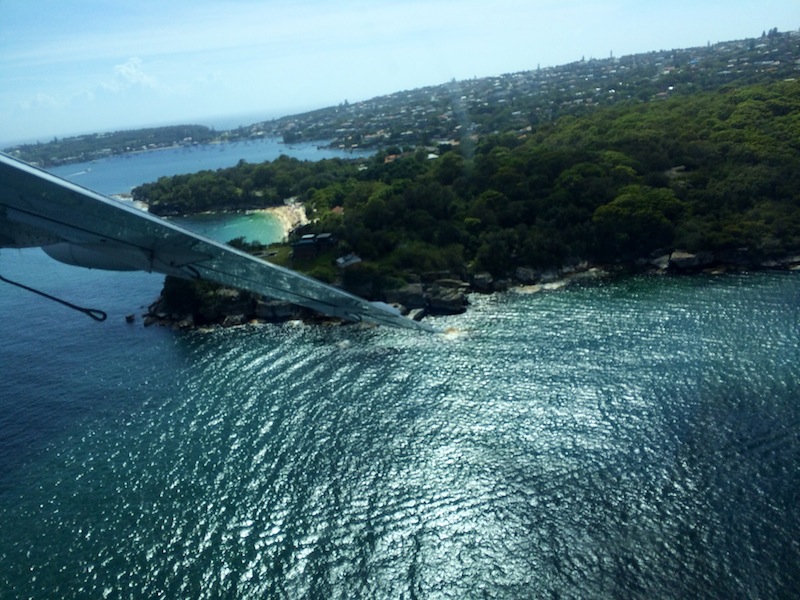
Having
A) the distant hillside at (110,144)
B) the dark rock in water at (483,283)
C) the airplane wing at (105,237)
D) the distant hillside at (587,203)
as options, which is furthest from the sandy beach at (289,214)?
the distant hillside at (110,144)

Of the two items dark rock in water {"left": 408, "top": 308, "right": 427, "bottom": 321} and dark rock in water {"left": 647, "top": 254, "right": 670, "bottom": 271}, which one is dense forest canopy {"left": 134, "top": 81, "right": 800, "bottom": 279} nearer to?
dark rock in water {"left": 647, "top": 254, "right": 670, "bottom": 271}

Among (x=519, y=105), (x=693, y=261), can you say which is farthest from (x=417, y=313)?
(x=519, y=105)

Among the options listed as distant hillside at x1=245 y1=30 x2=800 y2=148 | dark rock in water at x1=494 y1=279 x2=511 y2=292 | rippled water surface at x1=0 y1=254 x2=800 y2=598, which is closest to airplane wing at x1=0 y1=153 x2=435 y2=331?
rippled water surface at x1=0 y1=254 x2=800 y2=598

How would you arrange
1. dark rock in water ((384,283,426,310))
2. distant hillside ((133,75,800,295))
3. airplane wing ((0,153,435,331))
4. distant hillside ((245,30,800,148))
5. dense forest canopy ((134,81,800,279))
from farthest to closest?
distant hillside ((245,30,800,148)) < dense forest canopy ((134,81,800,279)) < distant hillside ((133,75,800,295)) < dark rock in water ((384,283,426,310)) < airplane wing ((0,153,435,331))

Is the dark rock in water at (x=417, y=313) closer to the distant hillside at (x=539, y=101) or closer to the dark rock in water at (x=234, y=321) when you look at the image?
the dark rock in water at (x=234, y=321)

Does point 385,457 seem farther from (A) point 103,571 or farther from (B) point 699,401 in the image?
(B) point 699,401

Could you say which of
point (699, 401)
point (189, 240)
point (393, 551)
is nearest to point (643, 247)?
point (699, 401)

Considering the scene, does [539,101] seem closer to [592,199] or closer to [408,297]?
[592,199]
